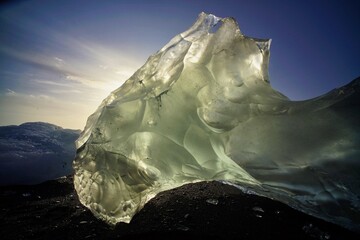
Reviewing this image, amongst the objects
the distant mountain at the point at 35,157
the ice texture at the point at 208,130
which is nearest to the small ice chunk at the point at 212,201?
the ice texture at the point at 208,130

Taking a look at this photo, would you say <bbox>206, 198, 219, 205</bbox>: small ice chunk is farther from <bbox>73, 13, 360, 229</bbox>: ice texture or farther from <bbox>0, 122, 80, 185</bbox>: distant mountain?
<bbox>0, 122, 80, 185</bbox>: distant mountain

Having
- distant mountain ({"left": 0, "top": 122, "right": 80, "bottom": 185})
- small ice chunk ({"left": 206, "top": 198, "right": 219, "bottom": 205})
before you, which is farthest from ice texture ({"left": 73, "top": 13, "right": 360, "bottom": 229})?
distant mountain ({"left": 0, "top": 122, "right": 80, "bottom": 185})

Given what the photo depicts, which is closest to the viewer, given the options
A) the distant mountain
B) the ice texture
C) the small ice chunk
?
the ice texture

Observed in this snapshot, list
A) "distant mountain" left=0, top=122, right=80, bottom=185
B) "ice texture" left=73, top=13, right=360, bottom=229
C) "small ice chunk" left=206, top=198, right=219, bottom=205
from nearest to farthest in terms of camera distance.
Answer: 1. "ice texture" left=73, top=13, right=360, bottom=229
2. "small ice chunk" left=206, top=198, right=219, bottom=205
3. "distant mountain" left=0, top=122, right=80, bottom=185

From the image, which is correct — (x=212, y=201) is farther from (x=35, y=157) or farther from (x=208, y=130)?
(x=35, y=157)

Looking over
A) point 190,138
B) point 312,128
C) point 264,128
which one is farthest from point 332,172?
point 190,138

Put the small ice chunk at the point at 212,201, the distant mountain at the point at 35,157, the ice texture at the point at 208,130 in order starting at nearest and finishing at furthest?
the ice texture at the point at 208,130 → the small ice chunk at the point at 212,201 → the distant mountain at the point at 35,157

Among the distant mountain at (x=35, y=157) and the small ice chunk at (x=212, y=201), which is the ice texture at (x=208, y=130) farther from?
the distant mountain at (x=35, y=157)

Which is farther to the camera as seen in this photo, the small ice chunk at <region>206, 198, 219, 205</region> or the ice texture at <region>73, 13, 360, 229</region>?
the small ice chunk at <region>206, 198, 219, 205</region>

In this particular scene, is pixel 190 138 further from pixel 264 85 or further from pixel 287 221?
pixel 287 221
